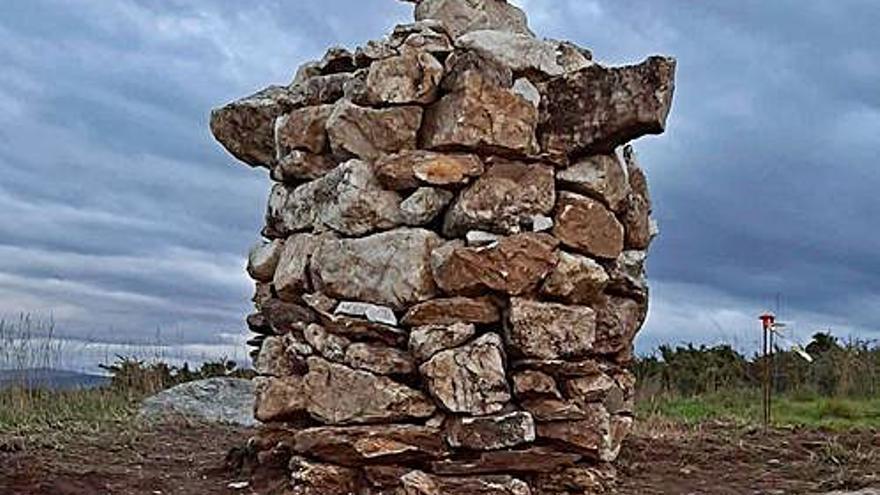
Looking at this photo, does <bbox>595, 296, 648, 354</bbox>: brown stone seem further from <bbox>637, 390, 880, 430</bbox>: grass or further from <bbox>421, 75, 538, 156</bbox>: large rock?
<bbox>637, 390, 880, 430</bbox>: grass

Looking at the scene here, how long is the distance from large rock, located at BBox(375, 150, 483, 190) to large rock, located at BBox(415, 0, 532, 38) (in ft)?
2.90

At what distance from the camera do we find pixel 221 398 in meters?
9.99

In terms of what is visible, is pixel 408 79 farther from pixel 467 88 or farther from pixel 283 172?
pixel 283 172

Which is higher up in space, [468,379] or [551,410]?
[468,379]

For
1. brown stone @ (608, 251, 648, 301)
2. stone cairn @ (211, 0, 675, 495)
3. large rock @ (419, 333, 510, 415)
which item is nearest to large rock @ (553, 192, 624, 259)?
stone cairn @ (211, 0, 675, 495)

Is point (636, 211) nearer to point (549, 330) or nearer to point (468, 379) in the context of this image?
point (549, 330)

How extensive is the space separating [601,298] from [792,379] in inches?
358

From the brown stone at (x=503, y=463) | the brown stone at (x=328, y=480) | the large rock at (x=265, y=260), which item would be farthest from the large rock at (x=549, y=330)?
the large rock at (x=265, y=260)

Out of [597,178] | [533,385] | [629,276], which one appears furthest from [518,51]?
[533,385]

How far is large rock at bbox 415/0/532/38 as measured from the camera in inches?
233

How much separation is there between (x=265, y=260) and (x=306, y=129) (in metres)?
0.78

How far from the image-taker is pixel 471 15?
5.94m

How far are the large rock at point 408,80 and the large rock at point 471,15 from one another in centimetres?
47

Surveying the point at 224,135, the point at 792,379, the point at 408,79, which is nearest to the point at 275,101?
the point at 224,135
